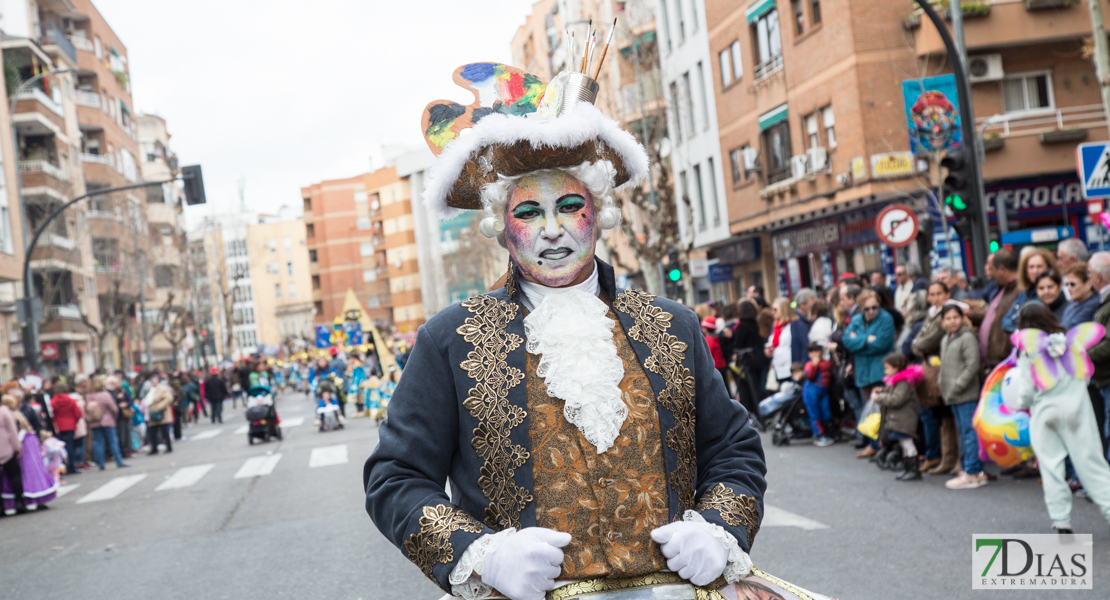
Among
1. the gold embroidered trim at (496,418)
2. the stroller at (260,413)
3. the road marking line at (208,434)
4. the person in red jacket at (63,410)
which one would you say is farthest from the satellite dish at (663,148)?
the gold embroidered trim at (496,418)

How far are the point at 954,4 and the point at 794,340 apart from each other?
638 centimetres

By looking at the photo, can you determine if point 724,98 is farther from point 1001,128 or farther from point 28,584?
point 28,584

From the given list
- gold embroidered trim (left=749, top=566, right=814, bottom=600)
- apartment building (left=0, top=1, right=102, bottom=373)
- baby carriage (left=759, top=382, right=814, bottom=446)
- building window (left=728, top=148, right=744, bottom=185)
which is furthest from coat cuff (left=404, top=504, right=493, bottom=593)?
apartment building (left=0, top=1, right=102, bottom=373)

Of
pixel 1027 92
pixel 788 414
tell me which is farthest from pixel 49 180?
pixel 788 414

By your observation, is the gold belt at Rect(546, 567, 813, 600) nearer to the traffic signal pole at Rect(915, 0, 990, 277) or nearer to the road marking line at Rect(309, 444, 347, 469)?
the traffic signal pole at Rect(915, 0, 990, 277)

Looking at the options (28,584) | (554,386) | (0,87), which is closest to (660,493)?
(554,386)

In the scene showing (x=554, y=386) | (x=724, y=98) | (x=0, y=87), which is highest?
(x=0, y=87)

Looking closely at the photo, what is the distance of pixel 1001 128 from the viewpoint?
2433cm

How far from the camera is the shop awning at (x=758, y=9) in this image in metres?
28.7

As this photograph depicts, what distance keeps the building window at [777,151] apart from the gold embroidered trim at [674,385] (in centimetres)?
2697

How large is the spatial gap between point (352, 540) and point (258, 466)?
890 centimetres

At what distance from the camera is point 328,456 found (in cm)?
1817

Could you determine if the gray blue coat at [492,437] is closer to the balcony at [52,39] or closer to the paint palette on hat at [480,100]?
the paint palette on hat at [480,100]

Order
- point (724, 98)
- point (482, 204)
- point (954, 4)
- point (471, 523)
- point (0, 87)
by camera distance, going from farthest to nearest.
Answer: point (0, 87)
point (724, 98)
point (954, 4)
point (482, 204)
point (471, 523)
